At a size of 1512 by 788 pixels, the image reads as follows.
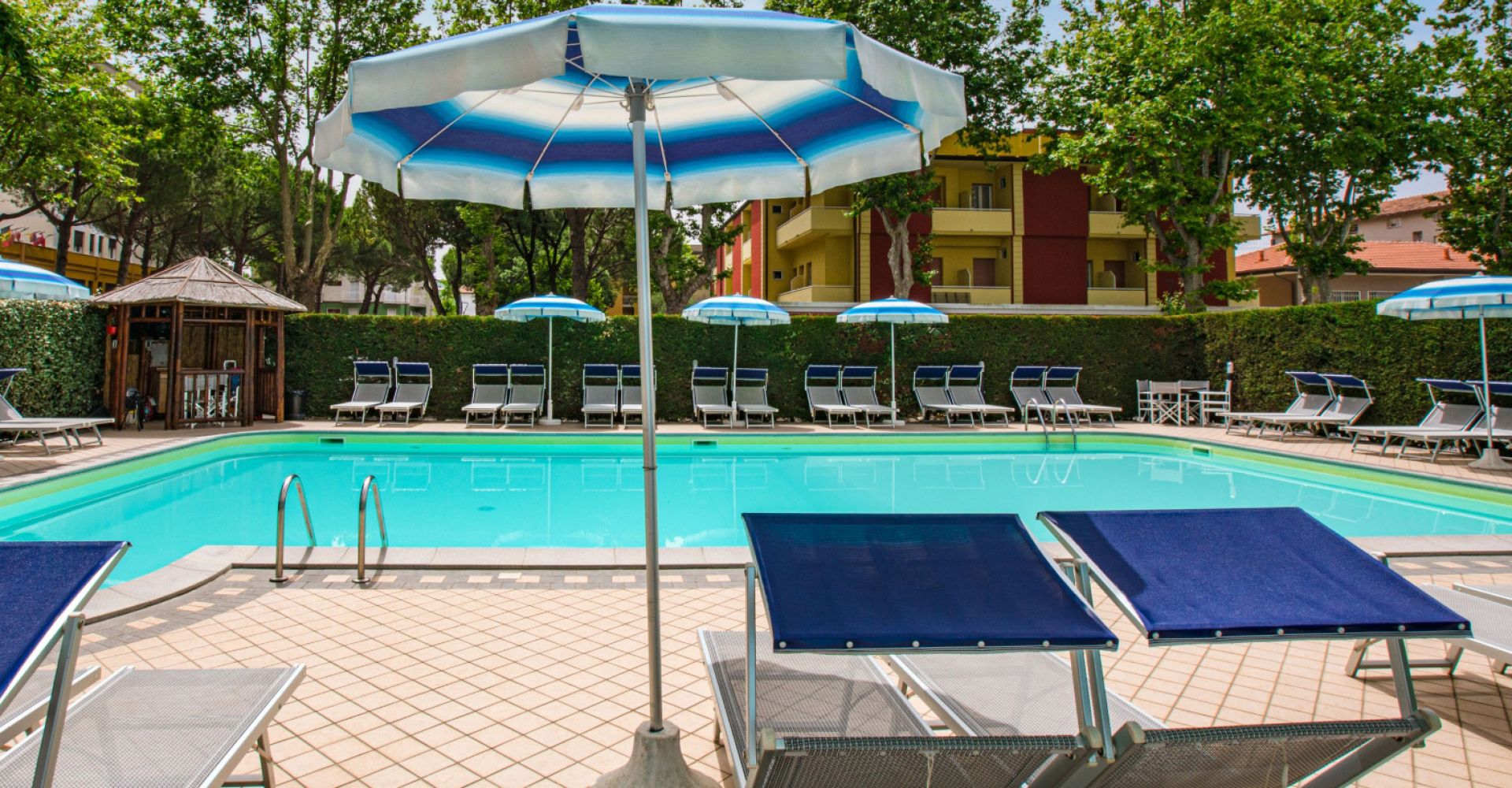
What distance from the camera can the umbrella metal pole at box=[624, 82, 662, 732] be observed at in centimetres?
234

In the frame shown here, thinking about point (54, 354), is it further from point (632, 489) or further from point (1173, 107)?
point (1173, 107)

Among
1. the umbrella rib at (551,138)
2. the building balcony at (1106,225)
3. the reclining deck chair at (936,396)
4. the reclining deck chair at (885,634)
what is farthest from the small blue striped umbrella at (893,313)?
the building balcony at (1106,225)

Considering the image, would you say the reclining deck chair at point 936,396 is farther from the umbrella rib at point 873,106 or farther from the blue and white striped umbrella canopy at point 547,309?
the umbrella rib at point 873,106

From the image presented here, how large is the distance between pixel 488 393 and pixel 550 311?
2.39 m

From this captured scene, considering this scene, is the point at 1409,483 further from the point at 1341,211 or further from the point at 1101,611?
the point at 1341,211

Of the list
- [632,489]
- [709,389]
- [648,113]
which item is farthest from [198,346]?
[648,113]

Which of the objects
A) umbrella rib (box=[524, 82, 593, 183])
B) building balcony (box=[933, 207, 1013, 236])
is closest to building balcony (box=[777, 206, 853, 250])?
building balcony (box=[933, 207, 1013, 236])

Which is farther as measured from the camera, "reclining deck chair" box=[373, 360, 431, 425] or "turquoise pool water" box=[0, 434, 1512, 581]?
"reclining deck chair" box=[373, 360, 431, 425]

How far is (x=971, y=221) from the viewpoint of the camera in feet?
92.5

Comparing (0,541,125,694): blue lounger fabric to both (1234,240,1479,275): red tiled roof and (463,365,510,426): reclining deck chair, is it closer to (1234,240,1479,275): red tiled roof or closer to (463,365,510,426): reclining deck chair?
(463,365,510,426): reclining deck chair

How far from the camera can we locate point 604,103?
3.18m

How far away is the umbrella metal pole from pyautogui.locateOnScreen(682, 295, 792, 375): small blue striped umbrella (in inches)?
408

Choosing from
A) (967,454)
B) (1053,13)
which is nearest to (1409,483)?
(967,454)

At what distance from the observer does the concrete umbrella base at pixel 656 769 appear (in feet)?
7.44
